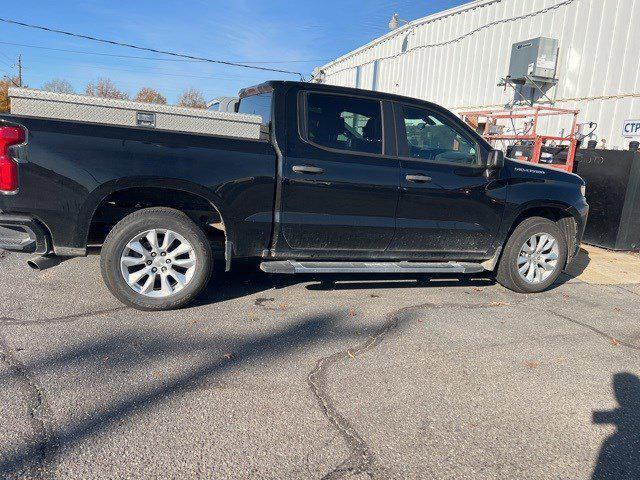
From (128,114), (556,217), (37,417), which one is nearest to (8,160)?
(128,114)

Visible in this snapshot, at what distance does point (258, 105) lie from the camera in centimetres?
502

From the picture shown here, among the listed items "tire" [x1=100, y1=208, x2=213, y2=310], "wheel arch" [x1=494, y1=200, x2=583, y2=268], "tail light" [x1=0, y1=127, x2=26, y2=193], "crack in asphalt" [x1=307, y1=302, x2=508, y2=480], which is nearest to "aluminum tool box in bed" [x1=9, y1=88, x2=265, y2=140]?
"tail light" [x1=0, y1=127, x2=26, y2=193]

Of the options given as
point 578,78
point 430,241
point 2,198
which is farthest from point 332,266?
point 578,78

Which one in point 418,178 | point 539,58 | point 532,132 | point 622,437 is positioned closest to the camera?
point 622,437

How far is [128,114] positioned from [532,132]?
9429 mm

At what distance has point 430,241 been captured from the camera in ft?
16.8

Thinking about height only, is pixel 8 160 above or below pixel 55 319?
above

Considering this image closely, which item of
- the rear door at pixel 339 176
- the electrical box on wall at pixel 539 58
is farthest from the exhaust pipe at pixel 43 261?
the electrical box on wall at pixel 539 58

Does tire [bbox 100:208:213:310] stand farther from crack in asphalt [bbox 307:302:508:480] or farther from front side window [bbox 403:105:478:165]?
front side window [bbox 403:105:478:165]

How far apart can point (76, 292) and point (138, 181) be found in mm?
1379

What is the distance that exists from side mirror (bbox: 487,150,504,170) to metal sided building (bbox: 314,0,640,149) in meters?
5.60

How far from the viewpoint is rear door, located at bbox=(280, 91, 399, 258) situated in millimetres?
4504

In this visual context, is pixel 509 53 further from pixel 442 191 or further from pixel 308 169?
pixel 308 169

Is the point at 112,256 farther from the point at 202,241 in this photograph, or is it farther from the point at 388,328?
the point at 388,328
